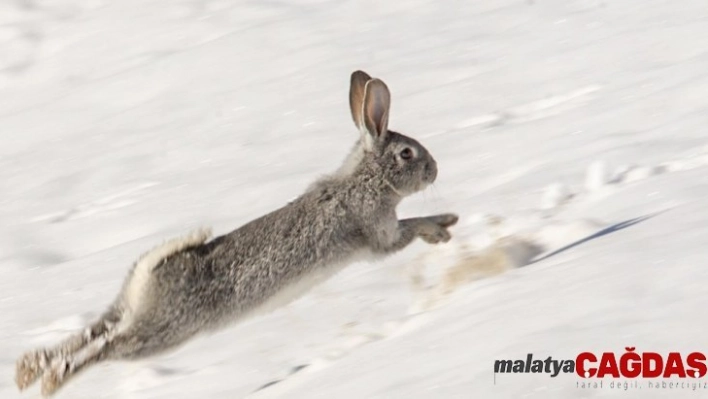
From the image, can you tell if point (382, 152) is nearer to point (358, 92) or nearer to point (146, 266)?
point (358, 92)

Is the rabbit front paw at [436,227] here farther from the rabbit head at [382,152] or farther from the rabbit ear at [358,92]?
the rabbit ear at [358,92]

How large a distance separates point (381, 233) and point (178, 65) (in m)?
6.69

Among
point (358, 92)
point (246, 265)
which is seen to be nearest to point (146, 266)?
point (246, 265)

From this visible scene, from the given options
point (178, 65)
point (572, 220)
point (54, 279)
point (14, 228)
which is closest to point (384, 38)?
point (178, 65)

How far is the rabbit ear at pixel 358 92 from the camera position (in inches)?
291

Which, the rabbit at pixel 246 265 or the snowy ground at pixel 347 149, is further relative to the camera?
the rabbit at pixel 246 265

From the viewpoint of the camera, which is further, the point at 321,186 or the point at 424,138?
the point at 424,138

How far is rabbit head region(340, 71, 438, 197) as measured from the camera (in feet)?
24.4

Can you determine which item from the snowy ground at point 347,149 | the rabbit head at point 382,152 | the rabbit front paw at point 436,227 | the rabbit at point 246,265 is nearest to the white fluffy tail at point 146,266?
the rabbit at point 246,265

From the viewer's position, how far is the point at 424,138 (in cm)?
1059

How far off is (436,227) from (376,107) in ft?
2.27

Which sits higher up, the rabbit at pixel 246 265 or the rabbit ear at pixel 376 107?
the rabbit ear at pixel 376 107

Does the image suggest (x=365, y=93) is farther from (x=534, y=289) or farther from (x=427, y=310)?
(x=534, y=289)

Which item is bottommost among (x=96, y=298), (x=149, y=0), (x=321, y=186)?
(x=96, y=298)
